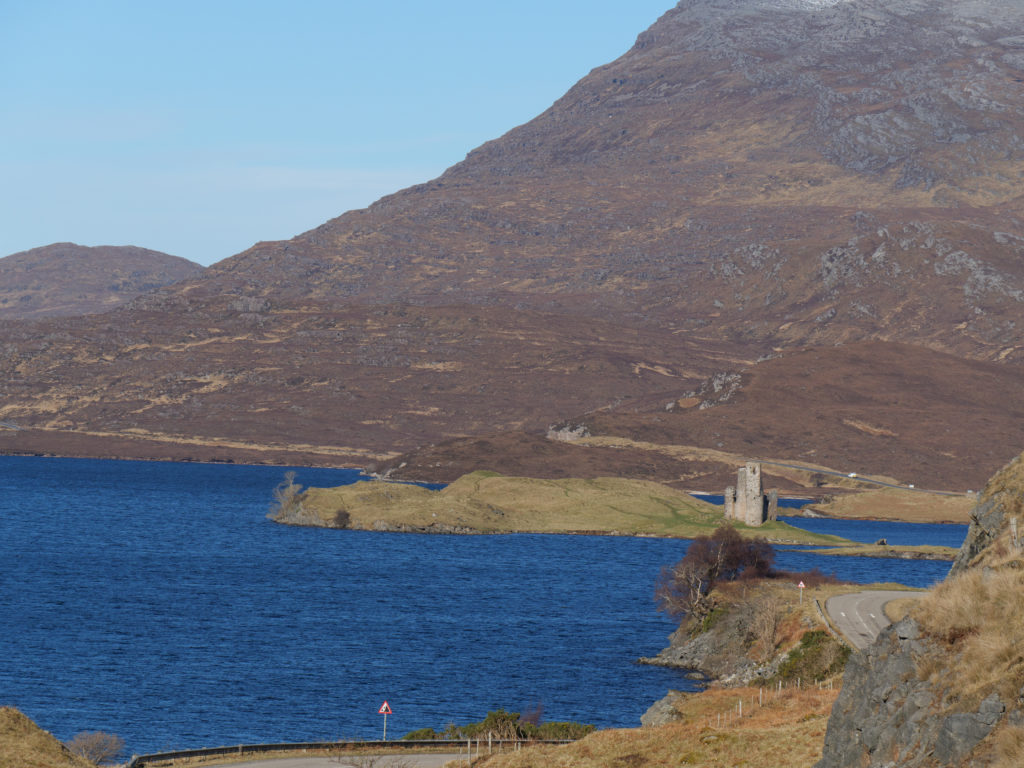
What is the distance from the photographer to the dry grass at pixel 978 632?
1001 inches

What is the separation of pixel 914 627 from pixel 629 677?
62.3 metres

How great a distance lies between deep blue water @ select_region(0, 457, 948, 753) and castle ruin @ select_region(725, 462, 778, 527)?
50.9 ft

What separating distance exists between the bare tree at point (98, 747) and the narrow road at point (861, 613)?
36.3 m

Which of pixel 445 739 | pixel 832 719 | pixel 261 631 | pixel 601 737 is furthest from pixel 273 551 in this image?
pixel 832 719

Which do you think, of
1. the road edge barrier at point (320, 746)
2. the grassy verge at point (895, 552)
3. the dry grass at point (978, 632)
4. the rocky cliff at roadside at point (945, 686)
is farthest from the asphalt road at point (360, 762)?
the grassy verge at point (895, 552)

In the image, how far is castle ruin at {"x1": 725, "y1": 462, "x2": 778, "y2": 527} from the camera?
193m

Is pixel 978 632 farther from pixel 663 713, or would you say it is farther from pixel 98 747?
pixel 98 747

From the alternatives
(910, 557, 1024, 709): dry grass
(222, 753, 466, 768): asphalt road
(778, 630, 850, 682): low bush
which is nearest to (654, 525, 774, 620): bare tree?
(778, 630, 850, 682): low bush

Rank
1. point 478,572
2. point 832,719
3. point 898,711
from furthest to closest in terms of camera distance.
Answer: point 478,572 < point 832,719 < point 898,711

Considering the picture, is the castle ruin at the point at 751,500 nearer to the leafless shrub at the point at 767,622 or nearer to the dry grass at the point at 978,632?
the leafless shrub at the point at 767,622

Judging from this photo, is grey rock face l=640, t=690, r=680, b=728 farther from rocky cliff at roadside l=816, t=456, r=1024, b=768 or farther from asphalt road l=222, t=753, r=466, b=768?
rocky cliff at roadside l=816, t=456, r=1024, b=768

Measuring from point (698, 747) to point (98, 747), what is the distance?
28.4 m

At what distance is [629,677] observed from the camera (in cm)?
8950

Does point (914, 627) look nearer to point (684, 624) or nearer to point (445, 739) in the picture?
point (445, 739)
